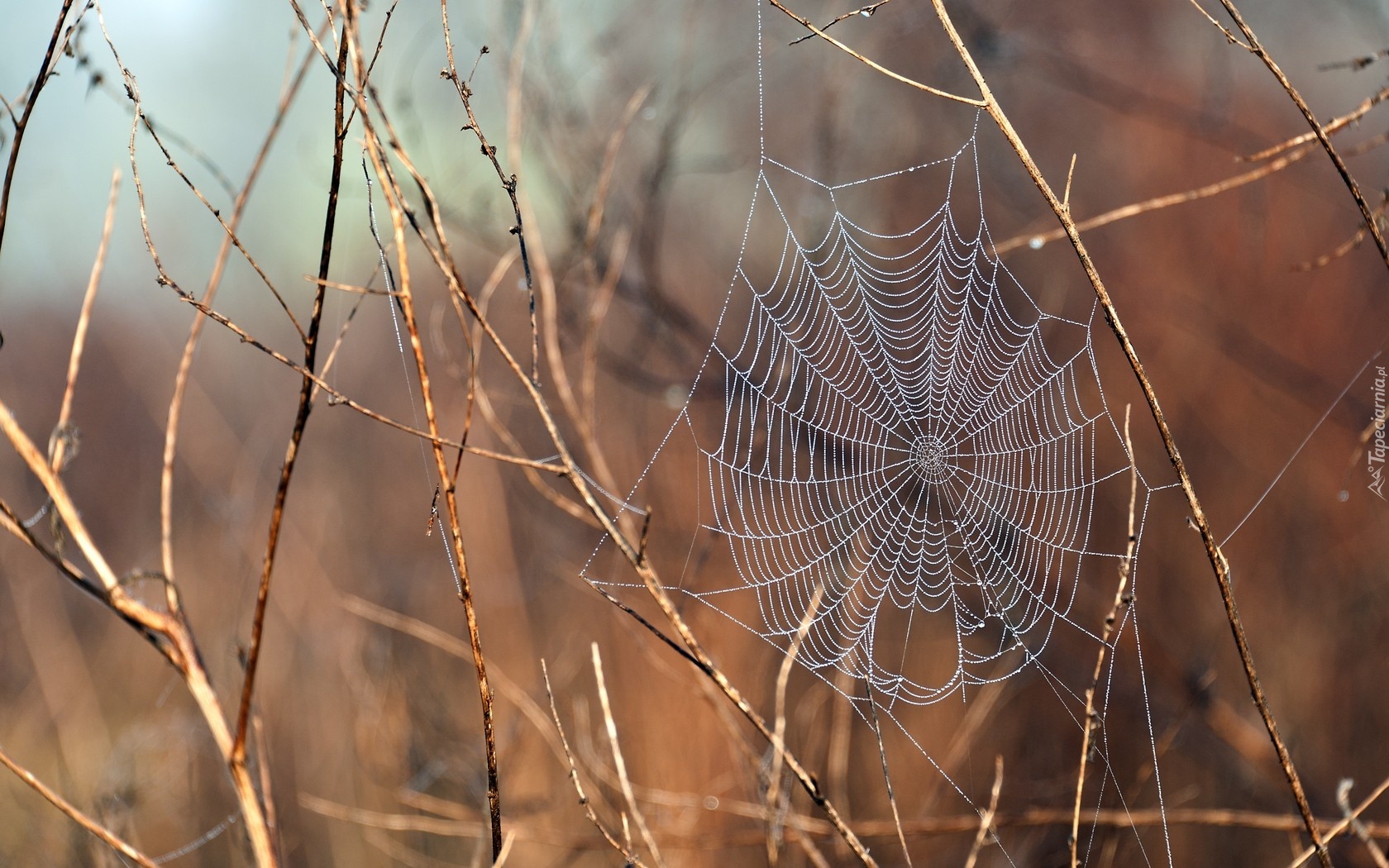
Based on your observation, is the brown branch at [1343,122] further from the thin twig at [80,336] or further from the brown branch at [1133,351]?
the thin twig at [80,336]

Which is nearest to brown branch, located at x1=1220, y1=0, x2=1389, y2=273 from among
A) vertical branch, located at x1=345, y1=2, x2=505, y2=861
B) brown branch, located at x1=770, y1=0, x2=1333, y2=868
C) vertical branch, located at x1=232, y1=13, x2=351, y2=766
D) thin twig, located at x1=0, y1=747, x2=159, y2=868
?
brown branch, located at x1=770, y1=0, x2=1333, y2=868

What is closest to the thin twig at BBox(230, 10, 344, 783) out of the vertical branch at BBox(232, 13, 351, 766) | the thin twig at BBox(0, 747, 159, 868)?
the vertical branch at BBox(232, 13, 351, 766)

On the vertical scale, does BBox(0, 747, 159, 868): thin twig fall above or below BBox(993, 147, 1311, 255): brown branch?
below

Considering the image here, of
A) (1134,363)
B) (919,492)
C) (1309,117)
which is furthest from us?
(919,492)

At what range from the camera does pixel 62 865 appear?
433 centimetres

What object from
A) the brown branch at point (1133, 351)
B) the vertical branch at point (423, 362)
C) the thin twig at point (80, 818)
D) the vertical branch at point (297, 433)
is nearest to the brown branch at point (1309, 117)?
the brown branch at point (1133, 351)

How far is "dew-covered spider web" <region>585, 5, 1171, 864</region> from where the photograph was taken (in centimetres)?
388

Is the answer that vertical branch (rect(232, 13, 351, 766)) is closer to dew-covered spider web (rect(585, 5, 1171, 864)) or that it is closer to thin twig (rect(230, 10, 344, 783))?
thin twig (rect(230, 10, 344, 783))

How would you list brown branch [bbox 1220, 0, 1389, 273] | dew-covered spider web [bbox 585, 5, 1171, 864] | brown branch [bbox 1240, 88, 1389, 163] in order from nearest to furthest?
brown branch [bbox 1220, 0, 1389, 273]
brown branch [bbox 1240, 88, 1389, 163]
dew-covered spider web [bbox 585, 5, 1171, 864]

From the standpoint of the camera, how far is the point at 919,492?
4211mm

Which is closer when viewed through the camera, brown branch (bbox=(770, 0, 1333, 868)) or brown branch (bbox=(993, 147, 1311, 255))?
brown branch (bbox=(770, 0, 1333, 868))

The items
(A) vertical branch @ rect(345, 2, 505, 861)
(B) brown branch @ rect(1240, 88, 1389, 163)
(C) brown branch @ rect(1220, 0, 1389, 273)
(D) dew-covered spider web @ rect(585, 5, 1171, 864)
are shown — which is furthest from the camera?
(D) dew-covered spider web @ rect(585, 5, 1171, 864)

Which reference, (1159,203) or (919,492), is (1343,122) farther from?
(919,492)

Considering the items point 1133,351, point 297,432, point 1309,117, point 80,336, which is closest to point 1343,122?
point 1309,117
